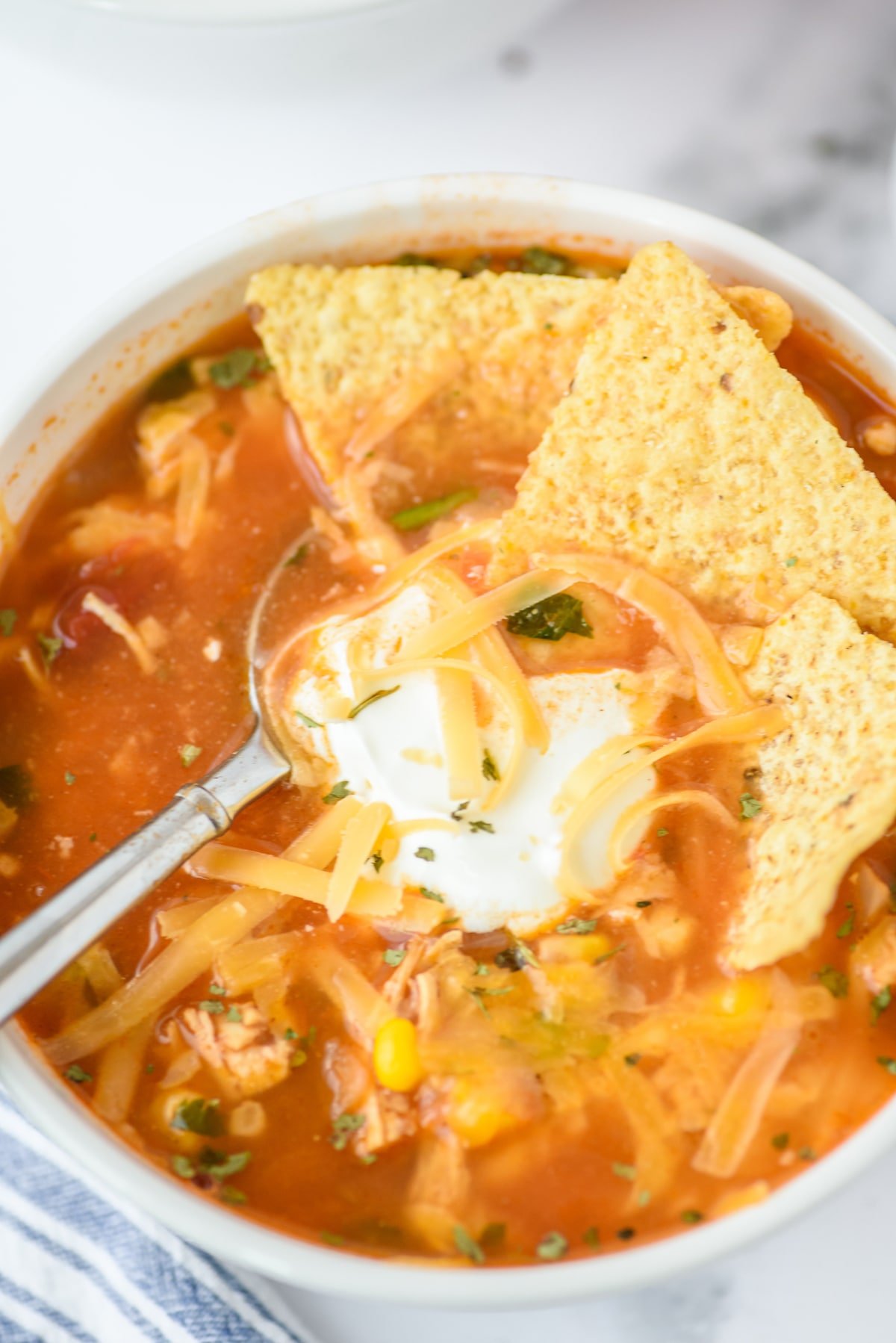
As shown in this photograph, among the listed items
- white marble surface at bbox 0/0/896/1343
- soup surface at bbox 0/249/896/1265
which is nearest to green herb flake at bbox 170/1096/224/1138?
soup surface at bbox 0/249/896/1265

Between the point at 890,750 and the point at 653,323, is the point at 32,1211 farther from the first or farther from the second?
the point at 653,323

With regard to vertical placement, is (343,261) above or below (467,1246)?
above

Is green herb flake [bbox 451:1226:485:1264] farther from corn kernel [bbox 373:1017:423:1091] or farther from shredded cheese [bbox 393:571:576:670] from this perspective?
shredded cheese [bbox 393:571:576:670]

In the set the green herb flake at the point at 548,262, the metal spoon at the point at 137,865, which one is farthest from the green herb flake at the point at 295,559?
the green herb flake at the point at 548,262

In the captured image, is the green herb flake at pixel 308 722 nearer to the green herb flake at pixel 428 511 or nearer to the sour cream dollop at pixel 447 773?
the sour cream dollop at pixel 447 773

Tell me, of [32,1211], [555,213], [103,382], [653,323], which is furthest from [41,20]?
[32,1211]

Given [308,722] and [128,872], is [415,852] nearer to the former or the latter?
[308,722]

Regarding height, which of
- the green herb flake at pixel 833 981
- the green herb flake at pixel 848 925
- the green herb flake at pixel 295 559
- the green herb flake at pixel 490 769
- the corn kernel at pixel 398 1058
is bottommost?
the green herb flake at pixel 833 981

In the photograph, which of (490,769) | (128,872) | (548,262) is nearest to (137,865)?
(128,872)
